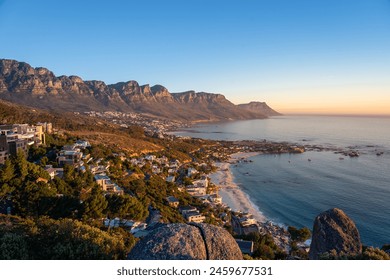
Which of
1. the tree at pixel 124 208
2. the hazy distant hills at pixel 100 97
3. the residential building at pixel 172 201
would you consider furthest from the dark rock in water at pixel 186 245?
the hazy distant hills at pixel 100 97

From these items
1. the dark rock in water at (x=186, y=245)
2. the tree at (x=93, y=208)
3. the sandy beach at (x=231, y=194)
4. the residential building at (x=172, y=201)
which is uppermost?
the dark rock in water at (x=186, y=245)

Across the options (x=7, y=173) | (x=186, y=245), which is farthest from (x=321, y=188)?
(x=186, y=245)

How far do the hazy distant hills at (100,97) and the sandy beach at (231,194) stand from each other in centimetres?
5952

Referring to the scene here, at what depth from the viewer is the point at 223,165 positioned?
38094mm

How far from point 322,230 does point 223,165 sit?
28.5 metres

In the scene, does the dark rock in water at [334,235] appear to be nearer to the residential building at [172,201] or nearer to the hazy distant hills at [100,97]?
the residential building at [172,201]

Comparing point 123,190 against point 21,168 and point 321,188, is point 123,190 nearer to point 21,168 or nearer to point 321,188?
point 21,168

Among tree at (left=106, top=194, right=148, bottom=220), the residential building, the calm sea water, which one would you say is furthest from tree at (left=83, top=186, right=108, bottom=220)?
the calm sea water

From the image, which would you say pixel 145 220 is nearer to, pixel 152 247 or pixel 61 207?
pixel 61 207

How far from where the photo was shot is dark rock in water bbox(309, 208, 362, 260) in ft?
30.7

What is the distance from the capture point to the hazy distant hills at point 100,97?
3391 inches

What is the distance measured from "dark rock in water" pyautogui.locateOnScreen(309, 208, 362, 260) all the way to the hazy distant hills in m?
78.2

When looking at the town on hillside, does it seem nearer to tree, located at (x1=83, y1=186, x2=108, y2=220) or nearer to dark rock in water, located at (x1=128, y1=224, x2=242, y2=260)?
tree, located at (x1=83, y1=186, x2=108, y2=220)

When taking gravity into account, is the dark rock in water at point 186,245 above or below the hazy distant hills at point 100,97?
below
